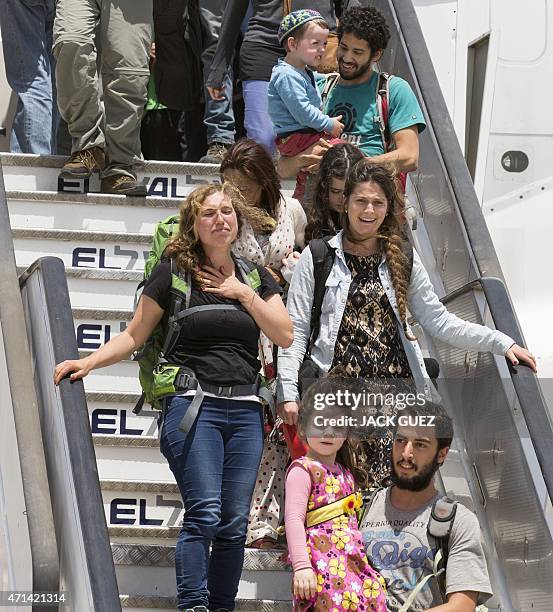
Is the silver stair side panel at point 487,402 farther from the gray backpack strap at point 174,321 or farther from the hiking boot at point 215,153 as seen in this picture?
the hiking boot at point 215,153

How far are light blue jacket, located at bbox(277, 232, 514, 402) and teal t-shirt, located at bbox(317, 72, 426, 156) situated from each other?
1.38 metres

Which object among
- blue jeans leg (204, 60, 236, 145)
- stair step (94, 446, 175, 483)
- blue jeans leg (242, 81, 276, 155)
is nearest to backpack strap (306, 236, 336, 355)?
stair step (94, 446, 175, 483)

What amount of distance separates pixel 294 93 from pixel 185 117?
2166 millimetres

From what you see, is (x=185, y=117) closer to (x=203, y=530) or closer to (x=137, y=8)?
(x=137, y=8)

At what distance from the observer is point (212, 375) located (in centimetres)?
511

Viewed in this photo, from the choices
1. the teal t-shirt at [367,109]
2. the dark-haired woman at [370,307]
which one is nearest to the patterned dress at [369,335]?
the dark-haired woman at [370,307]

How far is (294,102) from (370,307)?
5.69 ft

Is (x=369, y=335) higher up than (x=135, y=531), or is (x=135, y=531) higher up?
(x=369, y=335)

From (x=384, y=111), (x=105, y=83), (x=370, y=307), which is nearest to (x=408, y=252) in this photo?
(x=370, y=307)

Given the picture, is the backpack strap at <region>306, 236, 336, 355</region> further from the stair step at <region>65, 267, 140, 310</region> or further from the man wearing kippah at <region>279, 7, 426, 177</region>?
the stair step at <region>65, 267, 140, 310</region>

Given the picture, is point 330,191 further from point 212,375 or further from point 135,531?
point 135,531

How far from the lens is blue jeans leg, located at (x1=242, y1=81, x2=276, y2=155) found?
754 cm

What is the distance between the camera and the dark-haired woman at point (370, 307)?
527 cm

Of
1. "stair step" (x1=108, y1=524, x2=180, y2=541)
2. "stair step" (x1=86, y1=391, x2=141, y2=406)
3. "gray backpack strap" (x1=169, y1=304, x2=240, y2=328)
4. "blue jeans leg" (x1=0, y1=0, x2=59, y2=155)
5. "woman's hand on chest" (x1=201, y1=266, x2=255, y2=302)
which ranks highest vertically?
"blue jeans leg" (x1=0, y1=0, x2=59, y2=155)
